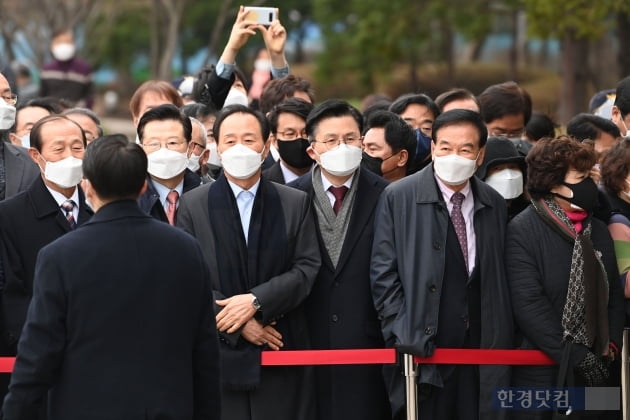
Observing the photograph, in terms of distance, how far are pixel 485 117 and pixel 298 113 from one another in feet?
4.66

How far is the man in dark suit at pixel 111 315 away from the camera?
473cm

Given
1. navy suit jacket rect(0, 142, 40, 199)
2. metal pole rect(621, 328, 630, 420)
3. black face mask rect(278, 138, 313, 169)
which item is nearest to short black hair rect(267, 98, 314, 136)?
black face mask rect(278, 138, 313, 169)

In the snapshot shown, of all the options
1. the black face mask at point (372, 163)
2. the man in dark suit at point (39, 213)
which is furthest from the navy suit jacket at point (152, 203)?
Result: the black face mask at point (372, 163)

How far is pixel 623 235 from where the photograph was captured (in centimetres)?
671

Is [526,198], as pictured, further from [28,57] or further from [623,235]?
[28,57]

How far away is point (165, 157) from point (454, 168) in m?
1.61

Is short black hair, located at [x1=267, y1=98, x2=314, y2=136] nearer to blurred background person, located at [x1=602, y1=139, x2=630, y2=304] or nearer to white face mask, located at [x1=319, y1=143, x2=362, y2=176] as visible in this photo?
white face mask, located at [x1=319, y1=143, x2=362, y2=176]

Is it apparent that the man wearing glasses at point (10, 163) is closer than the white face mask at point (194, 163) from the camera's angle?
Yes

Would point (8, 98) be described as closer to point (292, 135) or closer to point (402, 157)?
point (292, 135)

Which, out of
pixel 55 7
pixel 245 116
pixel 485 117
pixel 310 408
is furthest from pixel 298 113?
pixel 55 7

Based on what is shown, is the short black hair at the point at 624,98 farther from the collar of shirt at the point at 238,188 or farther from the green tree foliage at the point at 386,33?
the green tree foliage at the point at 386,33

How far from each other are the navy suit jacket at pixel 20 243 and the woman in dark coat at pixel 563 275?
249 cm

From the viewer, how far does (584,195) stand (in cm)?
645

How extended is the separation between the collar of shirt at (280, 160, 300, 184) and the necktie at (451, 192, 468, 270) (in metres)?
1.24
